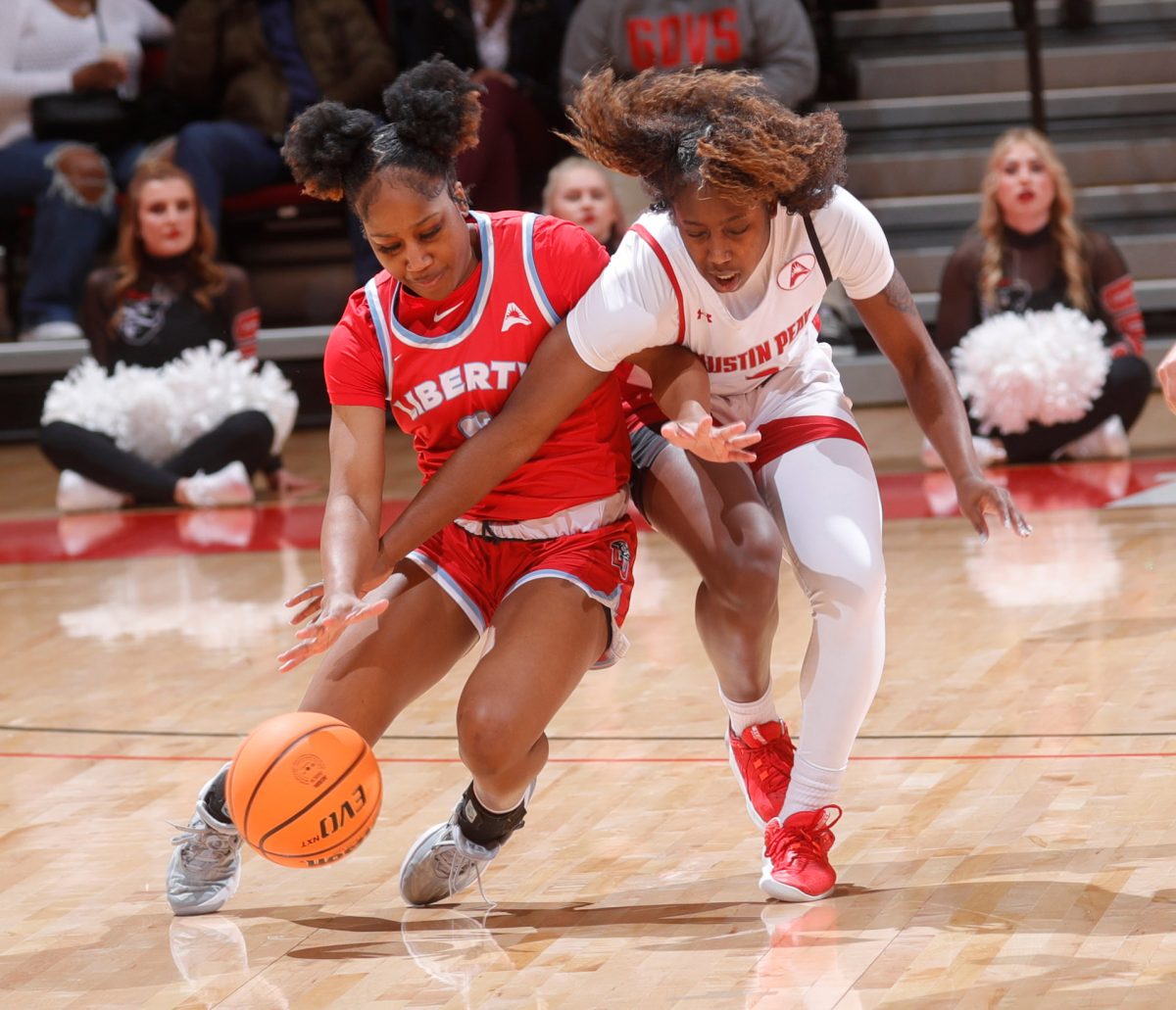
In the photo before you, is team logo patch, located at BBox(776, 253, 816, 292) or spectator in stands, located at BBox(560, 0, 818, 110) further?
spectator in stands, located at BBox(560, 0, 818, 110)

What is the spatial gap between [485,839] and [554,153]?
644cm

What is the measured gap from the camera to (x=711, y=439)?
2.91 metres

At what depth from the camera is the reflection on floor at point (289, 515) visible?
21.2 ft

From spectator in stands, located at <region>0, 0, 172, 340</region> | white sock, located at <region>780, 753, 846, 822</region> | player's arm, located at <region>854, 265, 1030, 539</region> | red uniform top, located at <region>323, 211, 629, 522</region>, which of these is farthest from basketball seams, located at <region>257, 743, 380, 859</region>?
spectator in stands, located at <region>0, 0, 172, 340</region>

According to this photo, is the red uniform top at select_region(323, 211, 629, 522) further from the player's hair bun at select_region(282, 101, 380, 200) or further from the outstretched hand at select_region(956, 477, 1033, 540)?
the outstretched hand at select_region(956, 477, 1033, 540)

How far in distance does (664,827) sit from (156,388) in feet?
14.9

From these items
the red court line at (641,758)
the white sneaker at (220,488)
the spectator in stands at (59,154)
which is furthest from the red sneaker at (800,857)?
the spectator in stands at (59,154)

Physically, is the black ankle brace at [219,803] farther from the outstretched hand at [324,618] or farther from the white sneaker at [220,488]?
the white sneaker at [220,488]

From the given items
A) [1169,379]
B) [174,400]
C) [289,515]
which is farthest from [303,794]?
[174,400]

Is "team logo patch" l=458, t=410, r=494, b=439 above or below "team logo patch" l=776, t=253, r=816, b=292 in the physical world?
below

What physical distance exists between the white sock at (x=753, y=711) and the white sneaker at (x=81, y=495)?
483 centimetres

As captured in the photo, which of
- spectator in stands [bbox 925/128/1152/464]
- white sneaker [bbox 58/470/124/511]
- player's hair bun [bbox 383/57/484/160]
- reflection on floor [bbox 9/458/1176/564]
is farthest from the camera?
white sneaker [bbox 58/470/124/511]

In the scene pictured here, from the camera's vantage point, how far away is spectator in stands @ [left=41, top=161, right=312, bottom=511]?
294 inches

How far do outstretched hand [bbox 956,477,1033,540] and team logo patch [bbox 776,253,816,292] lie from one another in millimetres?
455
